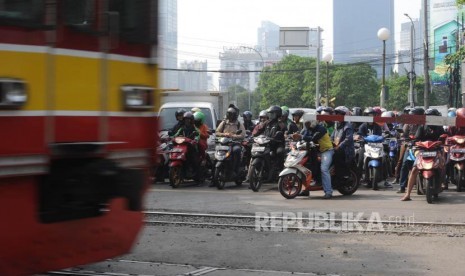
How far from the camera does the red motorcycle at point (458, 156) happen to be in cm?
1243

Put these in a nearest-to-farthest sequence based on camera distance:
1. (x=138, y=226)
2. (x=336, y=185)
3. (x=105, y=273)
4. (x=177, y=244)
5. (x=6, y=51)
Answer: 1. (x=6, y=51)
2. (x=138, y=226)
3. (x=105, y=273)
4. (x=177, y=244)
5. (x=336, y=185)

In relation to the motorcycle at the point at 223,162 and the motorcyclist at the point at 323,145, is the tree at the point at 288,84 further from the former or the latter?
the motorcyclist at the point at 323,145

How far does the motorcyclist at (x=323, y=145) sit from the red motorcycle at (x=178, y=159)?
297 centimetres

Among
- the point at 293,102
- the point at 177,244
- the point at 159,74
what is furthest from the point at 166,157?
the point at 293,102

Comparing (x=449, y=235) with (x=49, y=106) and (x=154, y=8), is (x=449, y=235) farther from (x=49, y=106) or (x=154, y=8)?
(x=49, y=106)

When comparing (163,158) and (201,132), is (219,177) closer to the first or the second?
(201,132)

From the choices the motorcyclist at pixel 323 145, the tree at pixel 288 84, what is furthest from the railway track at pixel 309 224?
the tree at pixel 288 84

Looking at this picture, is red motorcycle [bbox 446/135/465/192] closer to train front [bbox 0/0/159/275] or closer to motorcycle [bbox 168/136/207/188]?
motorcycle [bbox 168/136/207/188]

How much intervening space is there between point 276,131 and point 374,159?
2.22m

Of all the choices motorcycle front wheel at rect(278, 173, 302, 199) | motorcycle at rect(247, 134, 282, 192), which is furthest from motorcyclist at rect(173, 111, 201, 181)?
motorcycle front wheel at rect(278, 173, 302, 199)

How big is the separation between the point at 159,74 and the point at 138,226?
3.88 ft

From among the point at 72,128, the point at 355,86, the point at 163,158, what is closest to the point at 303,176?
the point at 163,158

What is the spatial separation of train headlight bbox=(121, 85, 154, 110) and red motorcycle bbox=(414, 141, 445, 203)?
7530mm

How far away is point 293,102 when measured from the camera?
81938 millimetres
